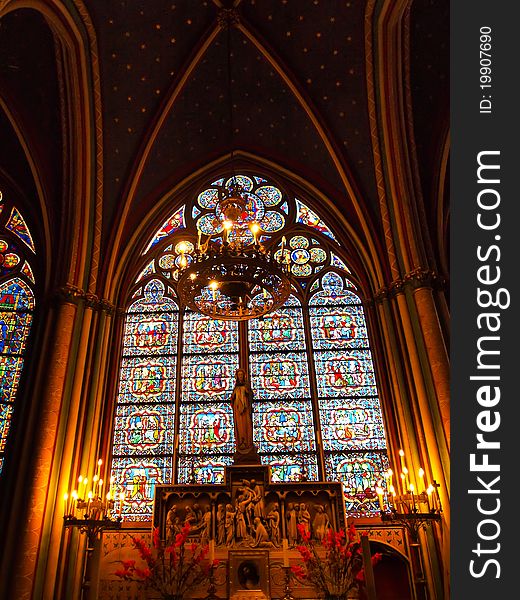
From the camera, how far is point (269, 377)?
13.7m

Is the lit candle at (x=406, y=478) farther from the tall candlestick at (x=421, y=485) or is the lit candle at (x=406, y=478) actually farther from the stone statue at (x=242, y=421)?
the stone statue at (x=242, y=421)

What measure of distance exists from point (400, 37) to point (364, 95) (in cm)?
162

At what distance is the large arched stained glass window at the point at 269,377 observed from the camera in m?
12.4

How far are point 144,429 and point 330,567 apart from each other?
17.3ft

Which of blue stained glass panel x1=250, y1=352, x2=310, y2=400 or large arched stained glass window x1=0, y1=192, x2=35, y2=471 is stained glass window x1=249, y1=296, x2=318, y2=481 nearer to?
blue stained glass panel x1=250, y1=352, x2=310, y2=400

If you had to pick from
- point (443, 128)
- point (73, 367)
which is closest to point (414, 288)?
point (443, 128)

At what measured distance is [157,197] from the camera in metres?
15.9

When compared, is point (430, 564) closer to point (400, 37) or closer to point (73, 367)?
point (73, 367)

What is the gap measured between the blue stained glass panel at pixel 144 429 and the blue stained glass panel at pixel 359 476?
346cm

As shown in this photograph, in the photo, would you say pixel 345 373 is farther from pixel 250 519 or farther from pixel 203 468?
pixel 250 519

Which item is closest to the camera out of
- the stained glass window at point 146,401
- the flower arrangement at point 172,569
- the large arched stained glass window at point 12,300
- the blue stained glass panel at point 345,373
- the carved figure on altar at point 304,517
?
the flower arrangement at point 172,569

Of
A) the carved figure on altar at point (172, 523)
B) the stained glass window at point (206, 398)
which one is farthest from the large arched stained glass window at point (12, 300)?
the carved figure on altar at point (172, 523)

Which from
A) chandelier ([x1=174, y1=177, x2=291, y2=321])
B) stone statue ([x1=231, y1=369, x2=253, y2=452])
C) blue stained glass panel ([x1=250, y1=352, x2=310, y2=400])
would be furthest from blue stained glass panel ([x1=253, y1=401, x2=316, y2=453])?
chandelier ([x1=174, y1=177, x2=291, y2=321])

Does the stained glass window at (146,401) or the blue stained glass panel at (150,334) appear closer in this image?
the stained glass window at (146,401)
